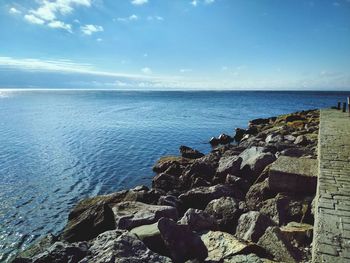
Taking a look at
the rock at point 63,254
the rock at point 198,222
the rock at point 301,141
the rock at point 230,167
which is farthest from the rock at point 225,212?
the rock at point 301,141

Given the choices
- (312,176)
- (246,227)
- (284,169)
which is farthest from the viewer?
(284,169)

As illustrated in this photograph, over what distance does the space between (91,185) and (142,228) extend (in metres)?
8.00

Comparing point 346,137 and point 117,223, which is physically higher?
point 346,137

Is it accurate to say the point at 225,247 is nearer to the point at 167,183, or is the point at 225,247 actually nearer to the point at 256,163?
the point at 256,163

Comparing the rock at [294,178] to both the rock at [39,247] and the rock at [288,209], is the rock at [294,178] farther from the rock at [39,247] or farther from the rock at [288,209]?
the rock at [39,247]

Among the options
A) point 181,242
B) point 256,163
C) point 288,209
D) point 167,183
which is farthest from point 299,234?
point 167,183

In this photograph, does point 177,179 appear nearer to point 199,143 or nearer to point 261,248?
point 261,248

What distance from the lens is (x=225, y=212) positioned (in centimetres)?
807

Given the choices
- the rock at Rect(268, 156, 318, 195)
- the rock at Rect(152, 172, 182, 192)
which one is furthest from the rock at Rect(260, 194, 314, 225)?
the rock at Rect(152, 172, 182, 192)

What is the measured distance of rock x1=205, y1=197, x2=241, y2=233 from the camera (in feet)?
25.2

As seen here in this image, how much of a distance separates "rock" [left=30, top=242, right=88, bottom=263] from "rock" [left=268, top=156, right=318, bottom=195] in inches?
224

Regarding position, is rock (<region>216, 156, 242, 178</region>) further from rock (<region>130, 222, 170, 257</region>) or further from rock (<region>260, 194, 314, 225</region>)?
rock (<region>130, 222, 170, 257</region>)

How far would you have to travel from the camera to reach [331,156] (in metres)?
9.50

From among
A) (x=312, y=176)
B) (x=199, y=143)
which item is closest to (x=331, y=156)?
(x=312, y=176)
